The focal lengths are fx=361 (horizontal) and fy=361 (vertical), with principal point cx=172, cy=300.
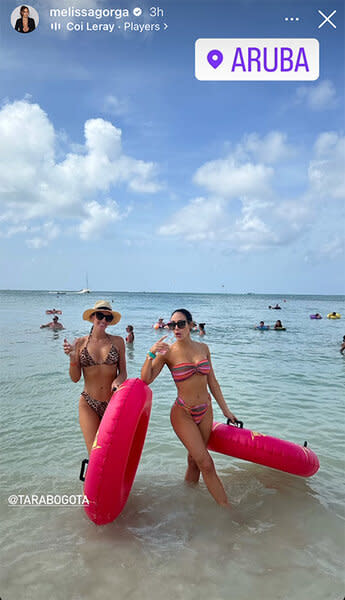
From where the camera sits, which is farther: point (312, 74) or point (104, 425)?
point (312, 74)

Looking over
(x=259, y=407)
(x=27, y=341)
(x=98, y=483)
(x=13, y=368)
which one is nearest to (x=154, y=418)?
(x=259, y=407)

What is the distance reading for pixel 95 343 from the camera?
378 cm

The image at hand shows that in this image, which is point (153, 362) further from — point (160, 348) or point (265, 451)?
point (265, 451)

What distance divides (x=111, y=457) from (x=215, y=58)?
3.87 meters

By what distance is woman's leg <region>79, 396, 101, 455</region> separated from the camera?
3.62 meters

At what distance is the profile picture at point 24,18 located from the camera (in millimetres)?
3670

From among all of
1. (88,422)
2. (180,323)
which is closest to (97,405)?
(88,422)

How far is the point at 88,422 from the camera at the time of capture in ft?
12.0

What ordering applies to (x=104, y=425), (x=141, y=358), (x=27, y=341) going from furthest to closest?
(x=27, y=341), (x=141, y=358), (x=104, y=425)

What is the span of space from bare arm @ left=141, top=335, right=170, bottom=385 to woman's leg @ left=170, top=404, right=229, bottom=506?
0.47 meters

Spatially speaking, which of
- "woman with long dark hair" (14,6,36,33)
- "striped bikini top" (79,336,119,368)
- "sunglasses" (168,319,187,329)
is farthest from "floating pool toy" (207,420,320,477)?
"woman with long dark hair" (14,6,36,33)

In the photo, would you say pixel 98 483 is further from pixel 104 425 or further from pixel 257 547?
pixel 257 547

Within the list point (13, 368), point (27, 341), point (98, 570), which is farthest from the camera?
point (27, 341)

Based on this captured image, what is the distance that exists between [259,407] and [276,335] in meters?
13.1
